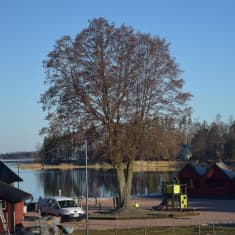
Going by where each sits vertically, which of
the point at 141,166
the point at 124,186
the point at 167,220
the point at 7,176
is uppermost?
the point at 141,166

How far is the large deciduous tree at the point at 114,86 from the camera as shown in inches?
1569

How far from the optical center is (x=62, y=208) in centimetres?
3809

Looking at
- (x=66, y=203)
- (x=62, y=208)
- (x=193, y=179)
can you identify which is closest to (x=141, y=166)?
(x=193, y=179)

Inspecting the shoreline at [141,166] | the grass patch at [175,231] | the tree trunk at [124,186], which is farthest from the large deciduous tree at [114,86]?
the shoreline at [141,166]

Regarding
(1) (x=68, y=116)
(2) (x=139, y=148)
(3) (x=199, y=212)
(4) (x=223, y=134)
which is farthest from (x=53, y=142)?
(4) (x=223, y=134)

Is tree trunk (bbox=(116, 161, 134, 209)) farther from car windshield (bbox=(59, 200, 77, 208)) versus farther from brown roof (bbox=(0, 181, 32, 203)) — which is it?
brown roof (bbox=(0, 181, 32, 203))

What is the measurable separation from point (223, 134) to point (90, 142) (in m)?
99.6

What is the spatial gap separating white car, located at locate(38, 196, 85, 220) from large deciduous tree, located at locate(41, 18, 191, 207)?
12.8 feet

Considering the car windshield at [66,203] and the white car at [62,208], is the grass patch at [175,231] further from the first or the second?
the car windshield at [66,203]

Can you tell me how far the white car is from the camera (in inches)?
1452

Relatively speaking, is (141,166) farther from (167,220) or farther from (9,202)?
(9,202)

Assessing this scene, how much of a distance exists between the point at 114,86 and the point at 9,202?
13.6m

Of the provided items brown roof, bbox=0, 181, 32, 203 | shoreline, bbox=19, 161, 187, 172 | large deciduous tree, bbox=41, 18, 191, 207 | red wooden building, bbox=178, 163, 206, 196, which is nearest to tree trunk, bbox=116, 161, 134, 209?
large deciduous tree, bbox=41, 18, 191, 207

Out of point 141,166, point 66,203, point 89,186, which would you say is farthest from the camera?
point 141,166
